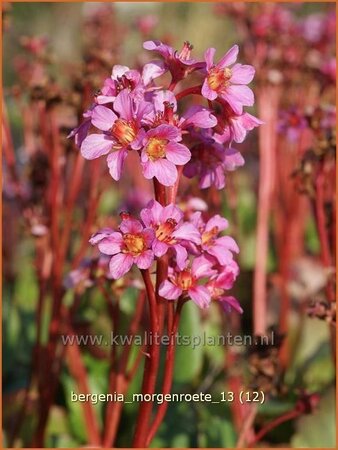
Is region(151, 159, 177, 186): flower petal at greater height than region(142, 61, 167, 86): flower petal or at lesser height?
lesser

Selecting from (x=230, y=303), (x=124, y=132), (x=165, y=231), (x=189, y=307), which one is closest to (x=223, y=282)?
(x=230, y=303)

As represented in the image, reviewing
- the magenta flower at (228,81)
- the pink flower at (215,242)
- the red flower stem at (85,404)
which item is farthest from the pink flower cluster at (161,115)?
the red flower stem at (85,404)

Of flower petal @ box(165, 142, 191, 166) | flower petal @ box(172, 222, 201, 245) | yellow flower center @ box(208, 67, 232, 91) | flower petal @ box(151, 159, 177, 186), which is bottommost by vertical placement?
flower petal @ box(172, 222, 201, 245)

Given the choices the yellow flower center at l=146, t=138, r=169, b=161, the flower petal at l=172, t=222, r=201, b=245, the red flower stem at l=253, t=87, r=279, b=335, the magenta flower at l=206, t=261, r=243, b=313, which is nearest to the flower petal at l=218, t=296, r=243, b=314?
the magenta flower at l=206, t=261, r=243, b=313

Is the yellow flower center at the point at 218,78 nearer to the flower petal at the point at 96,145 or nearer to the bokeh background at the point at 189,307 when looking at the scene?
the flower petal at the point at 96,145

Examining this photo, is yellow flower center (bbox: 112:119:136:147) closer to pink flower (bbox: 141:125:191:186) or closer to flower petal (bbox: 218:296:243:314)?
pink flower (bbox: 141:125:191:186)

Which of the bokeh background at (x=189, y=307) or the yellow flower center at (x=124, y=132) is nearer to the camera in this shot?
the yellow flower center at (x=124, y=132)
